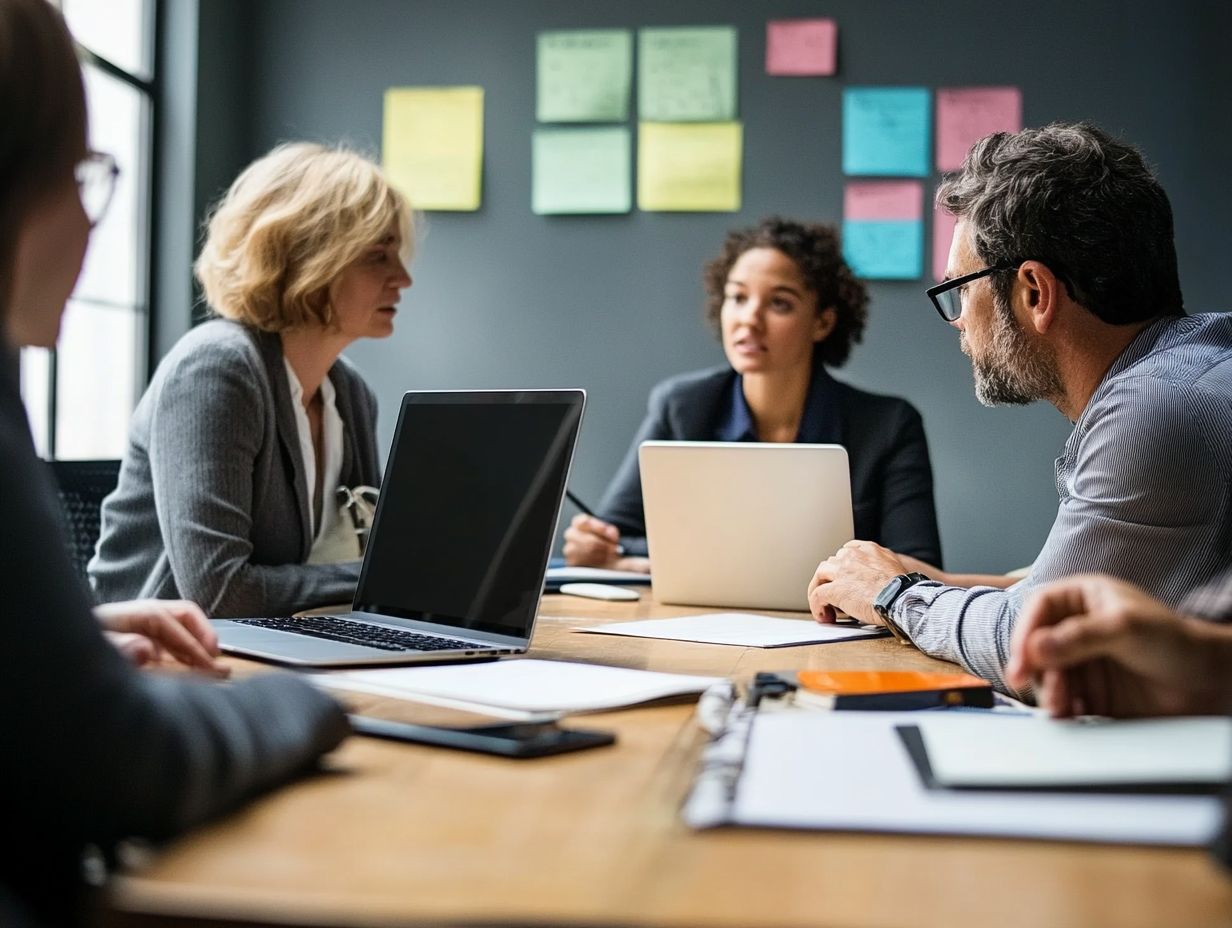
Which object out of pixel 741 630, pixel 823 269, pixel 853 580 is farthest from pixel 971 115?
pixel 741 630

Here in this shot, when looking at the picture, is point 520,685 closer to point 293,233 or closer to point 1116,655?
point 1116,655

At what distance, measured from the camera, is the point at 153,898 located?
0.55 metres

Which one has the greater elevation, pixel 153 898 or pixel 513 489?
pixel 513 489

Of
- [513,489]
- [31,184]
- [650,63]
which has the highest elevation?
[650,63]

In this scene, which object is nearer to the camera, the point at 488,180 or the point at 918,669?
the point at 918,669

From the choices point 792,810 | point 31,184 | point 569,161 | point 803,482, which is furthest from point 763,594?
point 569,161

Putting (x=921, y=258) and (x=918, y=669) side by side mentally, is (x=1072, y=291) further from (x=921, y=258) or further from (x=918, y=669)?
(x=921, y=258)

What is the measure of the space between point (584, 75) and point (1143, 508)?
2.38 metres

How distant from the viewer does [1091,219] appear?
150 cm

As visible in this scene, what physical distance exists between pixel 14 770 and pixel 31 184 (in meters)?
0.33

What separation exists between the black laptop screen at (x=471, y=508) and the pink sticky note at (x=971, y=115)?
2.08 meters

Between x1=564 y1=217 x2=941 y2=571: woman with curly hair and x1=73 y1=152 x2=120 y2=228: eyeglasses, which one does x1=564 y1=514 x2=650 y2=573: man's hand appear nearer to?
x1=564 y1=217 x2=941 y2=571: woman with curly hair

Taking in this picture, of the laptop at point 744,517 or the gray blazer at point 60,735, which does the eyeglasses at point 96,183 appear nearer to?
the gray blazer at point 60,735

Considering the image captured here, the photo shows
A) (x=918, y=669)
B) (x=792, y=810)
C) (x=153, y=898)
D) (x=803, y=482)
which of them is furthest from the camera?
(x=803, y=482)
